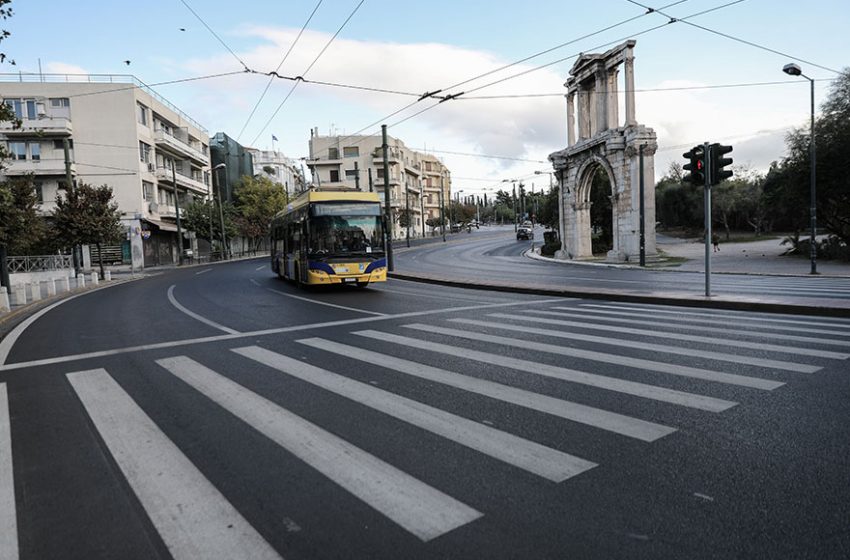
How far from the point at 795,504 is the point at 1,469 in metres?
5.04

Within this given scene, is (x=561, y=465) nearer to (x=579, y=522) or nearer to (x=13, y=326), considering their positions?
(x=579, y=522)

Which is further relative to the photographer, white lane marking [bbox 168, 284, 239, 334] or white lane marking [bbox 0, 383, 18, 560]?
white lane marking [bbox 168, 284, 239, 334]

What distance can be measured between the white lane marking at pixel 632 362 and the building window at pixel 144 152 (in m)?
43.2

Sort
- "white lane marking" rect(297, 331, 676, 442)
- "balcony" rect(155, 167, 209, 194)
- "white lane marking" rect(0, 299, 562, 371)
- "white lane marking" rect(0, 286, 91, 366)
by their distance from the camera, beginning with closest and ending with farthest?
"white lane marking" rect(297, 331, 676, 442), "white lane marking" rect(0, 299, 562, 371), "white lane marking" rect(0, 286, 91, 366), "balcony" rect(155, 167, 209, 194)

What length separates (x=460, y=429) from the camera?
4371 mm

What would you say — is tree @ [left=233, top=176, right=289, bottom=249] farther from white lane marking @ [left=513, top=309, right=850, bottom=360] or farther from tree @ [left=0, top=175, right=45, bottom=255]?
white lane marking @ [left=513, top=309, right=850, bottom=360]

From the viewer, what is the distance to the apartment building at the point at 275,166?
88125mm

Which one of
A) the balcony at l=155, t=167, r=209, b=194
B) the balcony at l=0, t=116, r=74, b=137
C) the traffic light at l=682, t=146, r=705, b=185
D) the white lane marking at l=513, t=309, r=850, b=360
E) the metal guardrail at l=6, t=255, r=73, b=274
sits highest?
the balcony at l=0, t=116, r=74, b=137

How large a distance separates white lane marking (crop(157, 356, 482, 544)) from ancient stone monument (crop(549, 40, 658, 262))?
29999mm

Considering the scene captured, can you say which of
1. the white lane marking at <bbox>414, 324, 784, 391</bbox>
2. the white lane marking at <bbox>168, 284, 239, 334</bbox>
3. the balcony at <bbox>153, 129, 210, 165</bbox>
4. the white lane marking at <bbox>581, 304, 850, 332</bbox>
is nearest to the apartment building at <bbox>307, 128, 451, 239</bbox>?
the balcony at <bbox>153, 129, 210, 165</bbox>

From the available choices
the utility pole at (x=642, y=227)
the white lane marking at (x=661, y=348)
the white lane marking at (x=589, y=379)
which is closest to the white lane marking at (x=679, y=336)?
the white lane marking at (x=661, y=348)

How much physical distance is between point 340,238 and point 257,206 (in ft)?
155

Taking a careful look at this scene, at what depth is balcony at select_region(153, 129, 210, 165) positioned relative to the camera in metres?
47.1

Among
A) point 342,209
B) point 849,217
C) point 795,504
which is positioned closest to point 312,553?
point 795,504
